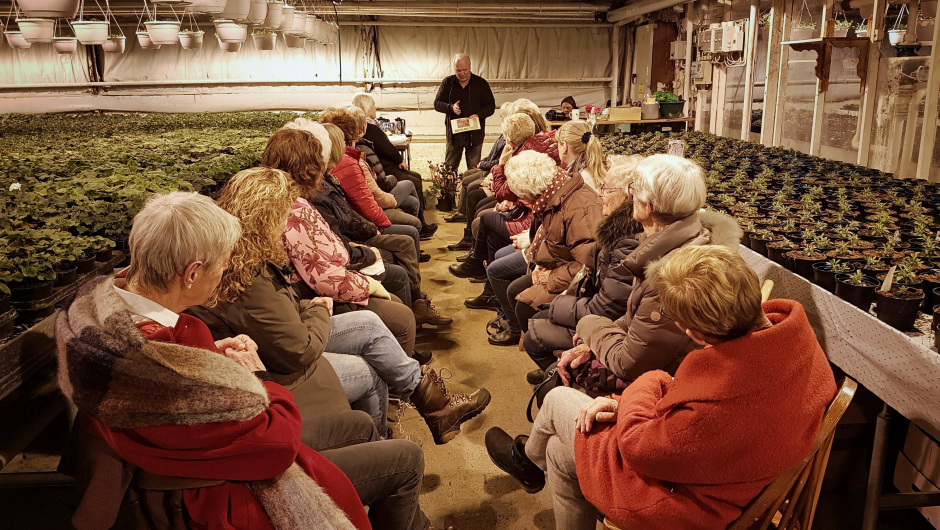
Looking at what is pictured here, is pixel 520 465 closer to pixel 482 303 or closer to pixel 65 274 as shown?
pixel 65 274

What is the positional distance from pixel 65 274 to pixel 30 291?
0.24 m

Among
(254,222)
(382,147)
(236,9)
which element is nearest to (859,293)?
(254,222)

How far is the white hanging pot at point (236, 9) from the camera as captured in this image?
4.53 metres

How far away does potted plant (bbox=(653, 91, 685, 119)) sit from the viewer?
28.5 ft

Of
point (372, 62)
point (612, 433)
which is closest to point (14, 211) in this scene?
point (612, 433)

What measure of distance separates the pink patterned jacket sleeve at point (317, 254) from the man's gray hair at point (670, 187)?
1366 mm

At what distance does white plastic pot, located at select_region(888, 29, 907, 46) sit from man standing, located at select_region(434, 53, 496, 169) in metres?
4.54

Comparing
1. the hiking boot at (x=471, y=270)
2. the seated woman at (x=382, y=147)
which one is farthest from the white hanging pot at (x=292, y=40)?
the hiking boot at (x=471, y=270)

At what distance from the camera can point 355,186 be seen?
4.53 metres

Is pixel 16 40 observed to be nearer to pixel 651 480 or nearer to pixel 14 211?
pixel 14 211

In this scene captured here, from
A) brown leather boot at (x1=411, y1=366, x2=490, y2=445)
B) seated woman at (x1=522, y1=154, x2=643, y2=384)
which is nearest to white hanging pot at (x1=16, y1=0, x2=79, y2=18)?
brown leather boot at (x1=411, y1=366, x2=490, y2=445)

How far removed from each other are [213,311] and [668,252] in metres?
1.52

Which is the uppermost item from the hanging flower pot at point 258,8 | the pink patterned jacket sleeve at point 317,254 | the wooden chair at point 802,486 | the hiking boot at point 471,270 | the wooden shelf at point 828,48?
the hanging flower pot at point 258,8

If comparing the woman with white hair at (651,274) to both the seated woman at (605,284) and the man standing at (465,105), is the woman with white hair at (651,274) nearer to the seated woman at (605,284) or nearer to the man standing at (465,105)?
the seated woman at (605,284)
